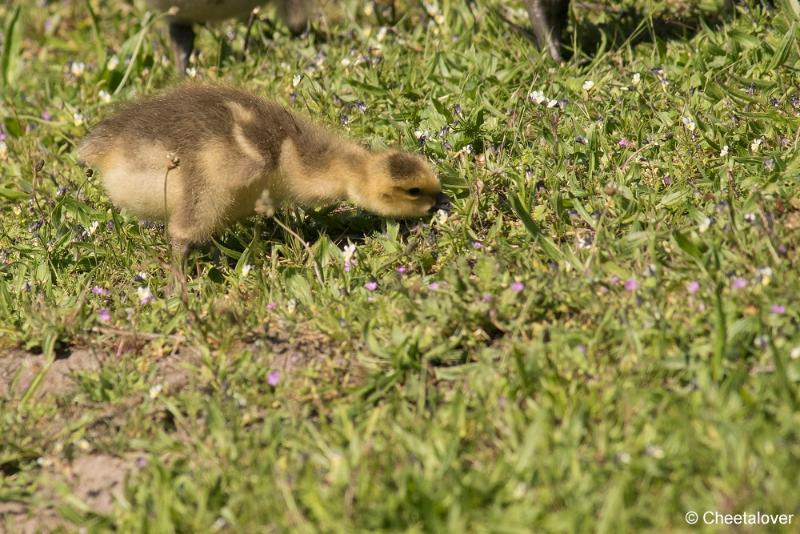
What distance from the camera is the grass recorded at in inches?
116

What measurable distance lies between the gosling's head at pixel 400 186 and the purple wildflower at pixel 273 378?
3.71 ft

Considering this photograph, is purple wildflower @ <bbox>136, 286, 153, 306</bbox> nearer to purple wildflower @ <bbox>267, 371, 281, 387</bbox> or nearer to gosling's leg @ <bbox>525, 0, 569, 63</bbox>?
purple wildflower @ <bbox>267, 371, 281, 387</bbox>

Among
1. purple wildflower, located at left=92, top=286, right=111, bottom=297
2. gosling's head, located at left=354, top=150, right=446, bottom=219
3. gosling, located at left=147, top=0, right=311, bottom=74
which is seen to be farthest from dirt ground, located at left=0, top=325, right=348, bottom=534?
gosling, located at left=147, top=0, right=311, bottom=74

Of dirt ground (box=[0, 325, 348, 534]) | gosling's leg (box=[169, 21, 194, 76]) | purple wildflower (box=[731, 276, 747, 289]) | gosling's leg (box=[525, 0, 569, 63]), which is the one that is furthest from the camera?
gosling's leg (box=[169, 21, 194, 76])

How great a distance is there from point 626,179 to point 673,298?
1.00 meters

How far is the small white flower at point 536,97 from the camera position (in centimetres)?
502

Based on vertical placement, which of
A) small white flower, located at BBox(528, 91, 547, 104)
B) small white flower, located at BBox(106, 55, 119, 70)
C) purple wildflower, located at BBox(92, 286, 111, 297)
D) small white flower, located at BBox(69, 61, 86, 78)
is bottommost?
small white flower, located at BBox(69, 61, 86, 78)

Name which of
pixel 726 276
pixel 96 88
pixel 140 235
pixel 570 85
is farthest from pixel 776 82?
pixel 96 88

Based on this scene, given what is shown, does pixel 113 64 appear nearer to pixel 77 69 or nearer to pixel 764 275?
pixel 77 69

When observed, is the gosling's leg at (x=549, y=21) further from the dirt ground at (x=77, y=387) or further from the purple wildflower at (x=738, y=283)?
the dirt ground at (x=77, y=387)

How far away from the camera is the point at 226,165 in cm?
428

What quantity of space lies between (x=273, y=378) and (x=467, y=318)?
27.8 inches

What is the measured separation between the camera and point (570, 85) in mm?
5270

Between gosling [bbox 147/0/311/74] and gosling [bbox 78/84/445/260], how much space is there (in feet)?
6.22
